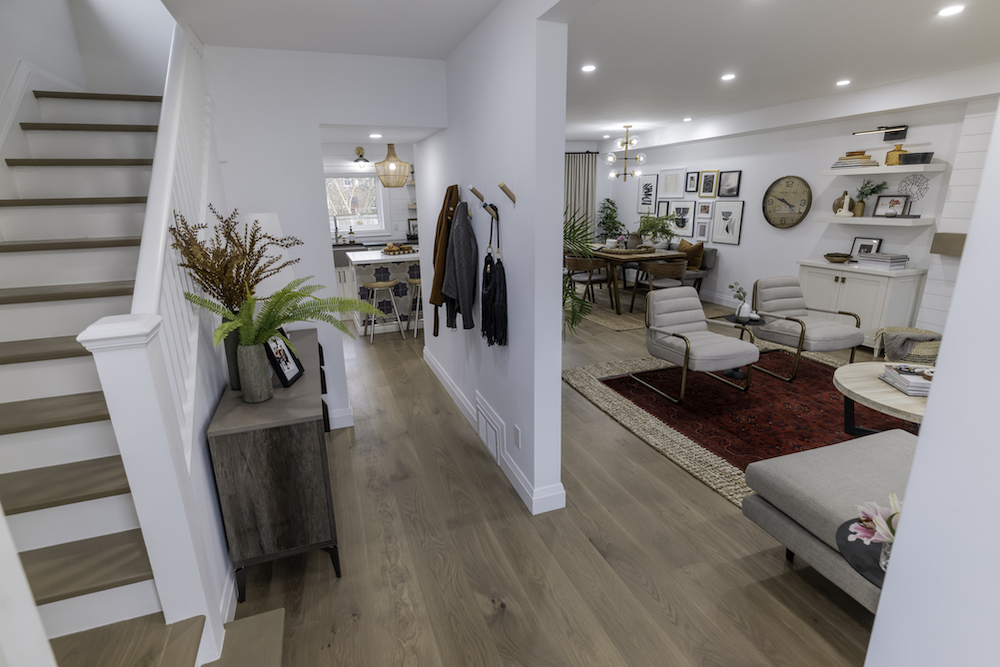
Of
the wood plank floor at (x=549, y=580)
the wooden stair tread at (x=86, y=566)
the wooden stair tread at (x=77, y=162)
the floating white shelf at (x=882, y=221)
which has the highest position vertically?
the wooden stair tread at (x=77, y=162)

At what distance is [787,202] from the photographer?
633 cm

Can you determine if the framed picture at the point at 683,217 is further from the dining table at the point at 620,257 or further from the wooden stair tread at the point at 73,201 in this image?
the wooden stair tread at the point at 73,201

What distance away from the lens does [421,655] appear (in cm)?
185

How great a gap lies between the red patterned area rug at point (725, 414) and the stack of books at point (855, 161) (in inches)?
84.4

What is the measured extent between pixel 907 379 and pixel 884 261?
3.01 m

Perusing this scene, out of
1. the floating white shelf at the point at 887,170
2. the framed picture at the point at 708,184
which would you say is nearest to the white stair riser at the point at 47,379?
the floating white shelf at the point at 887,170

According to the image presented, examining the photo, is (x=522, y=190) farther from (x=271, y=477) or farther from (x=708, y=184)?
(x=708, y=184)

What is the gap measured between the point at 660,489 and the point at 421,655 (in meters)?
1.59

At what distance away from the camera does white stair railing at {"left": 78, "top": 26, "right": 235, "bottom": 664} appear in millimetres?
1393

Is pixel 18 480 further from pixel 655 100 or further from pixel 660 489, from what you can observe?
pixel 655 100

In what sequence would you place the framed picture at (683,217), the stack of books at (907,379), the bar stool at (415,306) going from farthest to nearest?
the framed picture at (683,217) → the bar stool at (415,306) → the stack of books at (907,379)

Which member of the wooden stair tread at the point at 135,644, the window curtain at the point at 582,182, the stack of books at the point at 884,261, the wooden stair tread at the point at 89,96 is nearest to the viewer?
the wooden stair tread at the point at 135,644

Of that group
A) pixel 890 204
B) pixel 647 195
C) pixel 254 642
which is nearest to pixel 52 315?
pixel 254 642

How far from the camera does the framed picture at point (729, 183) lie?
7059mm
